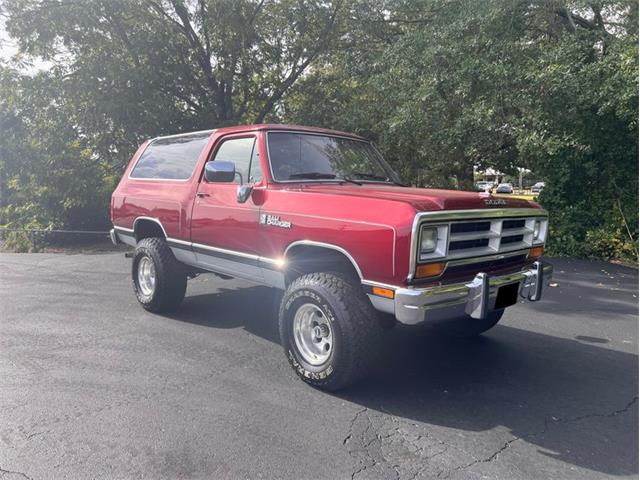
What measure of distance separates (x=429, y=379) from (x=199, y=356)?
200 cm

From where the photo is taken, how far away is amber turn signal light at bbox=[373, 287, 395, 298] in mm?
3300

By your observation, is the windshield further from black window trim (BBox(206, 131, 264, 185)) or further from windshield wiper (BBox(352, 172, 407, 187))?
black window trim (BBox(206, 131, 264, 185))

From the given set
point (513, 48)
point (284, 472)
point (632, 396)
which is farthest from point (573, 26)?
point (284, 472)

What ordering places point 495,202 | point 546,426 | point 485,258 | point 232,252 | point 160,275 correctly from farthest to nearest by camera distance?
point 160,275 → point 232,252 → point 495,202 → point 485,258 → point 546,426

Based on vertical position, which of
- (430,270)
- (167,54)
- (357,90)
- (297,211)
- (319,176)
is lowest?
(430,270)

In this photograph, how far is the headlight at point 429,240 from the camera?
127 inches

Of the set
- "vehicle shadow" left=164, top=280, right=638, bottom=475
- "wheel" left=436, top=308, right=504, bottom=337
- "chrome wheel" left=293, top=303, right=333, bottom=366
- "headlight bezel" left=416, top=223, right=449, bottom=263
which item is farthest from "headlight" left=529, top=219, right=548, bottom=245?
"chrome wheel" left=293, top=303, right=333, bottom=366

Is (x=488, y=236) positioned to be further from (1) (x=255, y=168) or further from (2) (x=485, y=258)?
(1) (x=255, y=168)

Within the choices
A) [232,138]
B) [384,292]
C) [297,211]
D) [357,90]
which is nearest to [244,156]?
[232,138]

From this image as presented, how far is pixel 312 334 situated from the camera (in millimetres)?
3904

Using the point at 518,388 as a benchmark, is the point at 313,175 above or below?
above

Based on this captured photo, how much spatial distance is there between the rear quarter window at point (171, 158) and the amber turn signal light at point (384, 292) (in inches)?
106

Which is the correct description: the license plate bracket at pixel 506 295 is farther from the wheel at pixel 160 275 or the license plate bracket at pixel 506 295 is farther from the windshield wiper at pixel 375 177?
the wheel at pixel 160 275

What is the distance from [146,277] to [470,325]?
3746 mm
